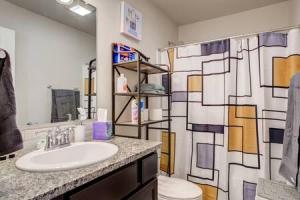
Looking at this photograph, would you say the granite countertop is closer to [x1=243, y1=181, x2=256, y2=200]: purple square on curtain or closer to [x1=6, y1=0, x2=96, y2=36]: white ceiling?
[x1=6, y1=0, x2=96, y2=36]: white ceiling

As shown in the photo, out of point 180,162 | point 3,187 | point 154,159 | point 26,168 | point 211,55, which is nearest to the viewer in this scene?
point 3,187

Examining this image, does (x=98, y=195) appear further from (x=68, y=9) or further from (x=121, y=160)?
(x=68, y=9)

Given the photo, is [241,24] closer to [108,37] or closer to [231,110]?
[231,110]

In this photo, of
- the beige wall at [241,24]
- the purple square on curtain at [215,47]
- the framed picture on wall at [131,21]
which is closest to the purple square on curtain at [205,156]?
the purple square on curtain at [215,47]

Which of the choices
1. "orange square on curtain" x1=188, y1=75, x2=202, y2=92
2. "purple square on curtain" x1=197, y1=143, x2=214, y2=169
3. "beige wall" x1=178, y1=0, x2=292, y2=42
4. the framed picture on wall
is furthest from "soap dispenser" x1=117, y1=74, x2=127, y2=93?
"beige wall" x1=178, y1=0, x2=292, y2=42

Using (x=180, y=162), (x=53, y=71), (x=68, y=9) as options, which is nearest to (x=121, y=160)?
(x=53, y=71)

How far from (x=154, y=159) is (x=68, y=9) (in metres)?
1.14

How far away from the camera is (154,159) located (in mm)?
1074

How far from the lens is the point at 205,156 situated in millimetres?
1785

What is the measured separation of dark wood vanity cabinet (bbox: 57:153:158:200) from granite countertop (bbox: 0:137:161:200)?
30 millimetres

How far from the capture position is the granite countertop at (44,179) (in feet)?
1.76

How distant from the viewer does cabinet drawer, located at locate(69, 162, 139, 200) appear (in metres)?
0.67

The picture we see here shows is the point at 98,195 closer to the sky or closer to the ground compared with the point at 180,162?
closer to the sky

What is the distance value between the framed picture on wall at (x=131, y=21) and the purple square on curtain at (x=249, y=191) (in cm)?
168
